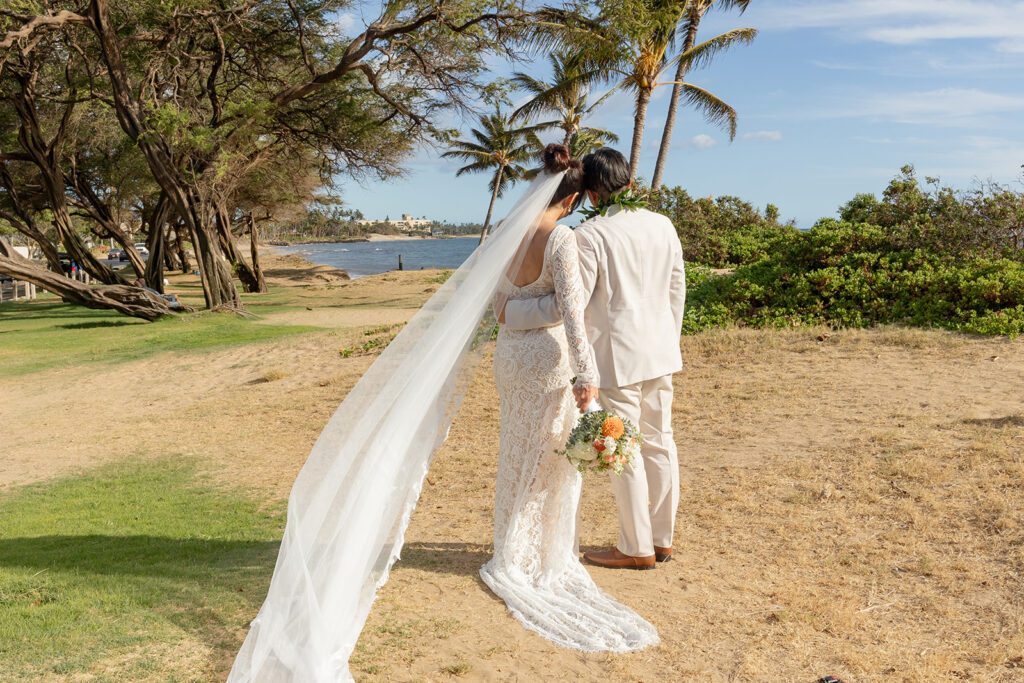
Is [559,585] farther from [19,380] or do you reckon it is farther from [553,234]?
[19,380]

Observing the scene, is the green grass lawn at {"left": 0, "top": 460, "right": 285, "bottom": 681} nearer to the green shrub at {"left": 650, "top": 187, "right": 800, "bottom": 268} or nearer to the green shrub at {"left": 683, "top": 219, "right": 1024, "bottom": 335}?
the green shrub at {"left": 683, "top": 219, "right": 1024, "bottom": 335}

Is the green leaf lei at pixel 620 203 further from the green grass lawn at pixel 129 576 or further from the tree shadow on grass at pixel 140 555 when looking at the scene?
the tree shadow on grass at pixel 140 555

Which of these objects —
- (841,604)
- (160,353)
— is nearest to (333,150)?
(160,353)

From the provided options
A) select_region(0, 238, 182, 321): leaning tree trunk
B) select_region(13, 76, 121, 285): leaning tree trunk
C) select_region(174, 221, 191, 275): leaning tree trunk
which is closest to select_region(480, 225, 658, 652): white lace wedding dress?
select_region(0, 238, 182, 321): leaning tree trunk

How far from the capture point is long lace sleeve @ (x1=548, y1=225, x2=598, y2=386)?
382 cm

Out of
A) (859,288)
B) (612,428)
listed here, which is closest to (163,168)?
(859,288)

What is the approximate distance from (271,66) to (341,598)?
20.7 meters

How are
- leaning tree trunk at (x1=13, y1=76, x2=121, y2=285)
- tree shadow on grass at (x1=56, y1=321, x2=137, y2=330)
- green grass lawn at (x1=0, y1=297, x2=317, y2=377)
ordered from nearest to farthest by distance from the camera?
green grass lawn at (x1=0, y1=297, x2=317, y2=377), tree shadow on grass at (x1=56, y1=321, x2=137, y2=330), leaning tree trunk at (x1=13, y1=76, x2=121, y2=285)

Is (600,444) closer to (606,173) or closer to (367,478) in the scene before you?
(367,478)

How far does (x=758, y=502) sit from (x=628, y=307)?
7.55ft

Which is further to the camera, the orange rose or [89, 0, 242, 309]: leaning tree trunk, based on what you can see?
[89, 0, 242, 309]: leaning tree trunk

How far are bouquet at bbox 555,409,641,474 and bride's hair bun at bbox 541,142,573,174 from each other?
1222mm

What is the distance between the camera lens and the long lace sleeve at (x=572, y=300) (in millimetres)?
3820

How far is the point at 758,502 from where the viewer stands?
559 cm
